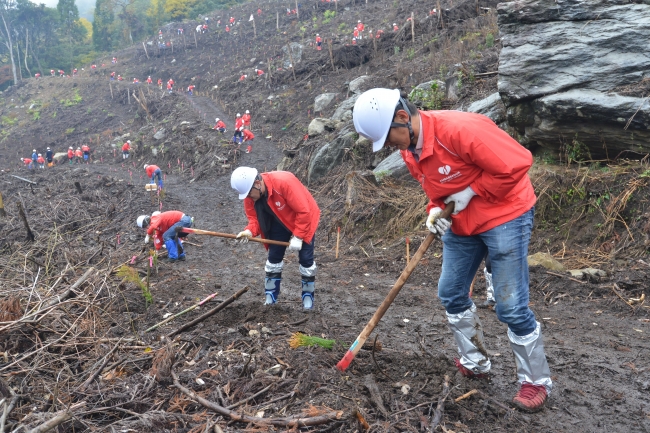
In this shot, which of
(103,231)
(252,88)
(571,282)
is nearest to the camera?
(571,282)

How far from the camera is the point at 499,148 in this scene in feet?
9.25

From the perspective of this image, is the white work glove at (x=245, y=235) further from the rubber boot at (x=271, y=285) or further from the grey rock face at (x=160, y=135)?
the grey rock face at (x=160, y=135)

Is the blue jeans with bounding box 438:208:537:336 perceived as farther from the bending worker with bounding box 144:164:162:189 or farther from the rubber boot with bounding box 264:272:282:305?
the bending worker with bounding box 144:164:162:189

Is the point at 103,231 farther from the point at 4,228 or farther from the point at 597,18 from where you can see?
the point at 597,18

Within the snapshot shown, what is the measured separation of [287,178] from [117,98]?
35.5 meters

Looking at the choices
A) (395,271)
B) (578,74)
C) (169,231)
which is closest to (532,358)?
(395,271)

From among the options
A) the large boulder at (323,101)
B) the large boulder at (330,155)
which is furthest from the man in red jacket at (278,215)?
the large boulder at (323,101)

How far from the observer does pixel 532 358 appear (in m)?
3.09

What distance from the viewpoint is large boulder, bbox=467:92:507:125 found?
884 cm

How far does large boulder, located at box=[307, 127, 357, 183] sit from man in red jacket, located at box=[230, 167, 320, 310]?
23.7 feet

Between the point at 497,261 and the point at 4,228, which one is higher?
the point at 497,261

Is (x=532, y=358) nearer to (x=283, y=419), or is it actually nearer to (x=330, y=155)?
(x=283, y=419)

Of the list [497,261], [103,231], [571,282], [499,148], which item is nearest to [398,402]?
[497,261]

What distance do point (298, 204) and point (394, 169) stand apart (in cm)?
491
